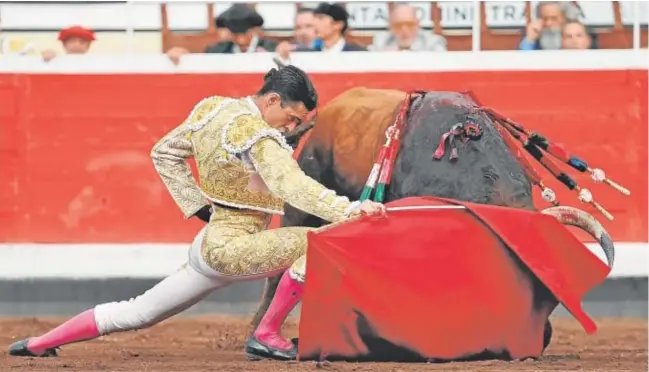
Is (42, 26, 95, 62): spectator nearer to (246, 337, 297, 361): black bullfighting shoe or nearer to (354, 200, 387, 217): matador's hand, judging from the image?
(246, 337, 297, 361): black bullfighting shoe

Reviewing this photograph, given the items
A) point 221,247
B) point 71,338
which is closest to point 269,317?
point 221,247

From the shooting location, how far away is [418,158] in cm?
520

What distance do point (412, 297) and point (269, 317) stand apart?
0.50 metres

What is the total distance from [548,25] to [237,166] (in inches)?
131

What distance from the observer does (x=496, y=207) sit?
4.75m

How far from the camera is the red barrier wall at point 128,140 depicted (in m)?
7.98

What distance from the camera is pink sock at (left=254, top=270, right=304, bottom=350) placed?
484 centimetres

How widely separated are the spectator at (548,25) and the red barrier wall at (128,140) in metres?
0.16

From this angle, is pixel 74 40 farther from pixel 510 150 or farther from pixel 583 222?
pixel 583 222

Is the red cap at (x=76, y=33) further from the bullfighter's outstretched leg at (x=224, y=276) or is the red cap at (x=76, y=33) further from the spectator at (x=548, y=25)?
the bullfighter's outstretched leg at (x=224, y=276)

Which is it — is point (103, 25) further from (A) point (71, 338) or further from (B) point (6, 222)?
(A) point (71, 338)

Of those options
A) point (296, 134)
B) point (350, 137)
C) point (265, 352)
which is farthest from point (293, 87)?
point (350, 137)

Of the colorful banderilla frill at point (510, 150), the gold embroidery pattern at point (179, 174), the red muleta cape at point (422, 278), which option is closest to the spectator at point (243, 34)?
the colorful banderilla frill at point (510, 150)

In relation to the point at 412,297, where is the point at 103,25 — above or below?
above
